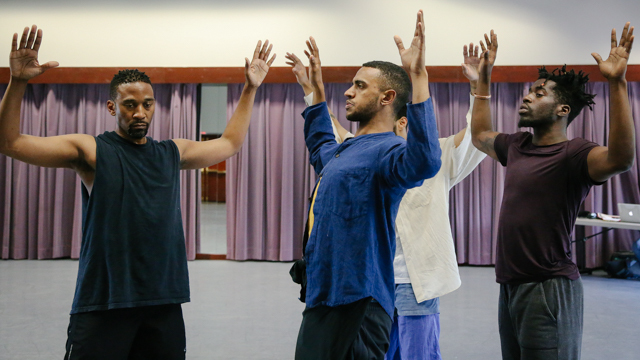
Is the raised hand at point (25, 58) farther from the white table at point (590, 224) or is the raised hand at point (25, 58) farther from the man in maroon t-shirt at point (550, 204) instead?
the white table at point (590, 224)

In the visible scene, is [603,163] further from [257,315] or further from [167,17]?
[167,17]

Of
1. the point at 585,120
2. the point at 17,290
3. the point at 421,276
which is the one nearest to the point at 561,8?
the point at 585,120

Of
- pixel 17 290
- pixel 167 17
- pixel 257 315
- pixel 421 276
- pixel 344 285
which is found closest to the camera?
Answer: pixel 344 285

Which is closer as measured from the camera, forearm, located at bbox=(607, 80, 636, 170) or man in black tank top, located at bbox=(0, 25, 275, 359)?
man in black tank top, located at bbox=(0, 25, 275, 359)

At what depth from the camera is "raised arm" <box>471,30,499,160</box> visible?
7.23 ft

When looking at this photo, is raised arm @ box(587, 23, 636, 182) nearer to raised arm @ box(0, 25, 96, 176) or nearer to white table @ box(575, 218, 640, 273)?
raised arm @ box(0, 25, 96, 176)

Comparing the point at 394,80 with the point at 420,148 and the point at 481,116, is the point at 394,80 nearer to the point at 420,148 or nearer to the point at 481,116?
the point at 420,148

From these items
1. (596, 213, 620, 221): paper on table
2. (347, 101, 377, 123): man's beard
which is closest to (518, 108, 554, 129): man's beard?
(347, 101, 377, 123): man's beard

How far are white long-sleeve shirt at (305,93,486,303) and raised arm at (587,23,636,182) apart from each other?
0.61m

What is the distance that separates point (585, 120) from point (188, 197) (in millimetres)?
4866

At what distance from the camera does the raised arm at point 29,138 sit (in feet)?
4.98

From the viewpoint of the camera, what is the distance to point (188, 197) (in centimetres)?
619

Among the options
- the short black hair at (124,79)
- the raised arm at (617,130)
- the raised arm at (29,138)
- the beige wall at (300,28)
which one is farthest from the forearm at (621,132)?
the beige wall at (300,28)

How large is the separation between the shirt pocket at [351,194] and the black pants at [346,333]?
25 centimetres
